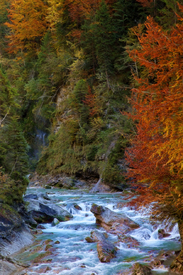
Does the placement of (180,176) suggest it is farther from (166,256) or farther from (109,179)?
(109,179)

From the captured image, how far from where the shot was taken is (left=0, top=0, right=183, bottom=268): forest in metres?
5.59

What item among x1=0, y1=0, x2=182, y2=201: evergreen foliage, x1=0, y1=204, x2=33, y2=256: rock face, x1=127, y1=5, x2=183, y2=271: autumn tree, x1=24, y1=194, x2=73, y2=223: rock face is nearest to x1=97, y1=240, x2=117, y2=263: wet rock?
x1=127, y1=5, x2=183, y2=271: autumn tree

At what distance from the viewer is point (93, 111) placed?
20156 mm

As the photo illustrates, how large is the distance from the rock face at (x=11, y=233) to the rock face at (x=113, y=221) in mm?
2643

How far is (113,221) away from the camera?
8.95 metres

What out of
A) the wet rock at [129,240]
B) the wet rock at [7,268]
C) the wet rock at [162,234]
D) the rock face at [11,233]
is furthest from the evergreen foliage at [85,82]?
the wet rock at [7,268]

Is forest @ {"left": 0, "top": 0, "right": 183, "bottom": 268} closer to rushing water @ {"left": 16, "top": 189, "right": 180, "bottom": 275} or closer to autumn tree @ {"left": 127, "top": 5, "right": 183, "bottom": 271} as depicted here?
autumn tree @ {"left": 127, "top": 5, "right": 183, "bottom": 271}

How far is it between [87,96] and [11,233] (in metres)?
14.5

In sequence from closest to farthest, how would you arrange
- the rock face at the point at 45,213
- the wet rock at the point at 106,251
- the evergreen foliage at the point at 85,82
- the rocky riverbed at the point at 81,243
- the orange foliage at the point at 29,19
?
the rocky riverbed at the point at 81,243, the wet rock at the point at 106,251, the rock face at the point at 45,213, the evergreen foliage at the point at 85,82, the orange foliage at the point at 29,19

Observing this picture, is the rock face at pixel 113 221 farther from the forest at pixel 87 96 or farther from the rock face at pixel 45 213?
the forest at pixel 87 96

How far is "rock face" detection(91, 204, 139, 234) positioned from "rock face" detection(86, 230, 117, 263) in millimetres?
877

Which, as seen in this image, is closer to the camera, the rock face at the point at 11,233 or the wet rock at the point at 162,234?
the rock face at the point at 11,233

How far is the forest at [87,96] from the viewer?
5.59 m

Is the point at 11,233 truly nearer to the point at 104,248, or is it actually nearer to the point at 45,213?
the point at 104,248
